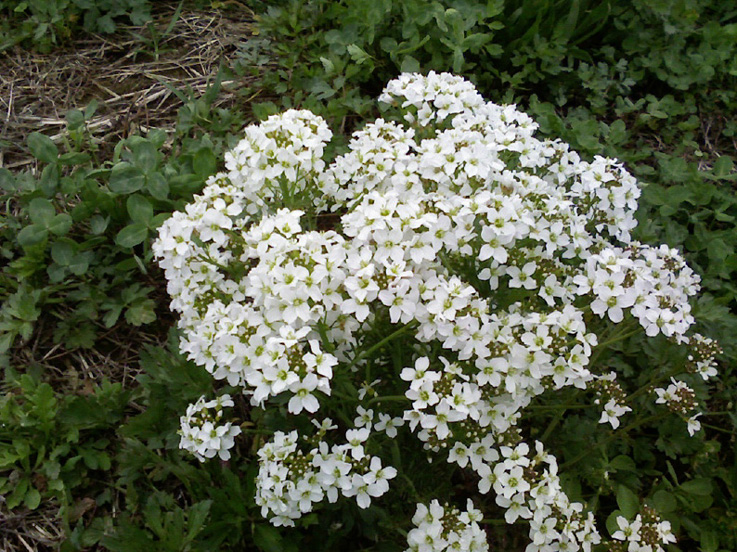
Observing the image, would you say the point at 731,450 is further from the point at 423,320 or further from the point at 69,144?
the point at 69,144

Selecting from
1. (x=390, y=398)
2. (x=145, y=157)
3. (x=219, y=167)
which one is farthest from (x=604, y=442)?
(x=145, y=157)

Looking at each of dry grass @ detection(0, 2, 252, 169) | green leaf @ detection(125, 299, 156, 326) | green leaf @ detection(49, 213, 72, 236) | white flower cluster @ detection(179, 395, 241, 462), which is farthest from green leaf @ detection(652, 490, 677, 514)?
dry grass @ detection(0, 2, 252, 169)

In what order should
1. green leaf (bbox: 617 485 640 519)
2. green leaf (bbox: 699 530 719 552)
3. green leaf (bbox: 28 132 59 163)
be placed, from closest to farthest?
green leaf (bbox: 617 485 640 519) → green leaf (bbox: 699 530 719 552) → green leaf (bbox: 28 132 59 163)

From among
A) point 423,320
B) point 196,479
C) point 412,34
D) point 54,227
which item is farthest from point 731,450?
point 54,227

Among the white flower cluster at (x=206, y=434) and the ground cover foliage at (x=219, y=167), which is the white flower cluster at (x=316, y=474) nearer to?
the white flower cluster at (x=206, y=434)

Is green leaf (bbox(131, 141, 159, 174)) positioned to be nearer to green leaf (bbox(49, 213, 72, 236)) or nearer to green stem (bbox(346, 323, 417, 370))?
green leaf (bbox(49, 213, 72, 236))

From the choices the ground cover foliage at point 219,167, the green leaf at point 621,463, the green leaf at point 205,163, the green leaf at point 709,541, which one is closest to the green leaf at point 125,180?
the ground cover foliage at point 219,167
